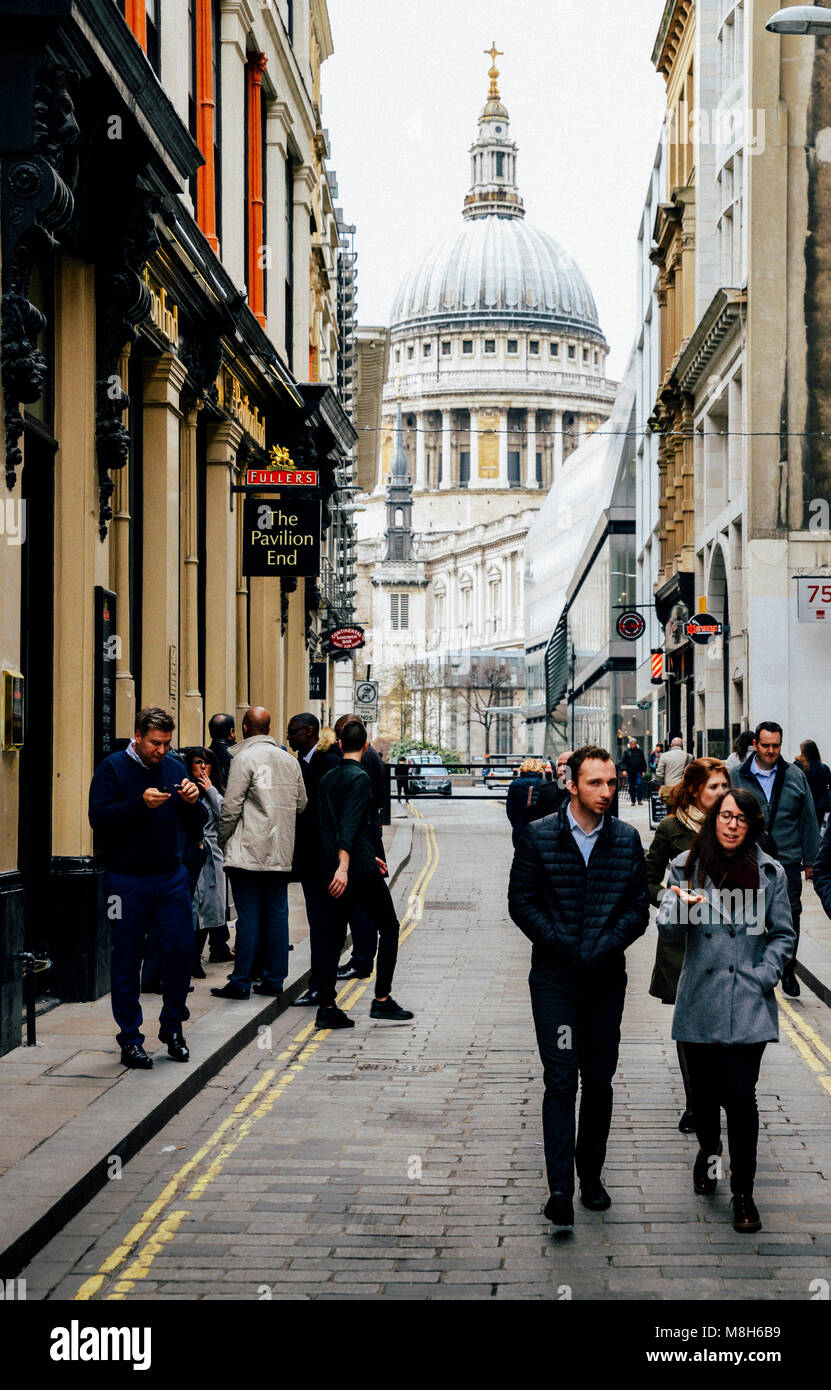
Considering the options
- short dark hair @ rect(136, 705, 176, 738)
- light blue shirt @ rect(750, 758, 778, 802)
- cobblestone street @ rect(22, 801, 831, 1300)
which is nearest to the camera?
cobblestone street @ rect(22, 801, 831, 1300)

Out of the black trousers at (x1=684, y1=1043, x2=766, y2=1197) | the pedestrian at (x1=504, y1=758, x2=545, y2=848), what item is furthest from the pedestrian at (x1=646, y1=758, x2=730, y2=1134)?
the pedestrian at (x1=504, y1=758, x2=545, y2=848)

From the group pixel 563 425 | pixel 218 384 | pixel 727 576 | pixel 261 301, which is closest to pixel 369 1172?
pixel 218 384

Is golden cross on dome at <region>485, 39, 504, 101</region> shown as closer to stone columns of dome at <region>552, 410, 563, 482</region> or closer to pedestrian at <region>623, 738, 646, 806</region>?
stone columns of dome at <region>552, 410, 563, 482</region>

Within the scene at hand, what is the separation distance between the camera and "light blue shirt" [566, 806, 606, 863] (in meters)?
6.71

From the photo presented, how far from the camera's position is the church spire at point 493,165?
612 feet

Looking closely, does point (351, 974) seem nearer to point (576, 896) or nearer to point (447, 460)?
point (576, 896)

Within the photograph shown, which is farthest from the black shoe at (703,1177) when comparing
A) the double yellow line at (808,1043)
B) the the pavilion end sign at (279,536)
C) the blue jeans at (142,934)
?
the the pavilion end sign at (279,536)

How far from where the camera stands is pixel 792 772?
12148 millimetres

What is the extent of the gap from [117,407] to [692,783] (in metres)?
5.34

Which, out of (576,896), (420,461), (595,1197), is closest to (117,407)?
(576,896)

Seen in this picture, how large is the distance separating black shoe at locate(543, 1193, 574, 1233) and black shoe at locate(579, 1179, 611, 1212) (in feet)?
1.02

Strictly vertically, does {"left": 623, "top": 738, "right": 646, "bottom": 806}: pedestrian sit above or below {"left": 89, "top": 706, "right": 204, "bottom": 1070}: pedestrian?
below

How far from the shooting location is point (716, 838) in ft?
22.1

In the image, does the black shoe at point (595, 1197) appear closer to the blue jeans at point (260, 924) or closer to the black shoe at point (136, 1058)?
the black shoe at point (136, 1058)
